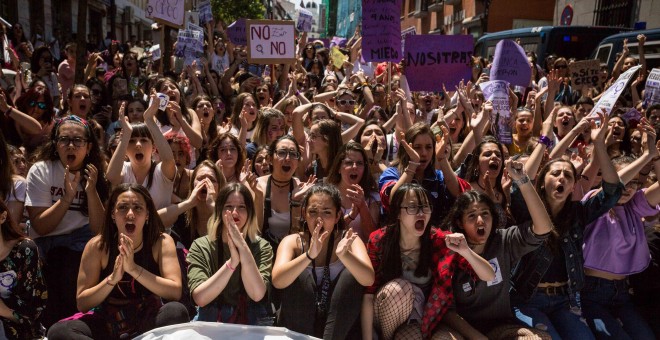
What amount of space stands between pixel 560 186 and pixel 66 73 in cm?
687

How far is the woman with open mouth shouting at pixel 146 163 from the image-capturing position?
4512 millimetres

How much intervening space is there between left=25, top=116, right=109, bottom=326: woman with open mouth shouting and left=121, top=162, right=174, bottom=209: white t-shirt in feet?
0.81

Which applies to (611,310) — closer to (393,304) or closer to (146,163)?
(393,304)

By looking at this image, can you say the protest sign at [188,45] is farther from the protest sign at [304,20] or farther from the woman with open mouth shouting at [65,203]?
the woman with open mouth shouting at [65,203]

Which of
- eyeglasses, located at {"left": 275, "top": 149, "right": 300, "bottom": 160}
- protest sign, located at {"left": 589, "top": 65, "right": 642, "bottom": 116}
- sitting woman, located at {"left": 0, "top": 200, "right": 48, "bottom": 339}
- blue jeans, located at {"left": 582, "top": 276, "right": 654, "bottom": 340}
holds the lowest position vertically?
blue jeans, located at {"left": 582, "top": 276, "right": 654, "bottom": 340}

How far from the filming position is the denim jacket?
4055 mm

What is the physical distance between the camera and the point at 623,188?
4082 millimetres

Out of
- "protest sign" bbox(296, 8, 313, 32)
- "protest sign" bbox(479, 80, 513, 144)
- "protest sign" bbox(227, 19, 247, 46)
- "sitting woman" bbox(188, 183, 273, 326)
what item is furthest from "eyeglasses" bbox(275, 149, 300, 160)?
"protest sign" bbox(296, 8, 313, 32)

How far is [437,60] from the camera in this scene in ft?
23.9

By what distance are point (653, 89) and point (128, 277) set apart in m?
5.74

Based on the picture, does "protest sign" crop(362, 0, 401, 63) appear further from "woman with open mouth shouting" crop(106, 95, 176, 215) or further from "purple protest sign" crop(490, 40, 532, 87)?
"woman with open mouth shouting" crop(106, 95, 176, 215)

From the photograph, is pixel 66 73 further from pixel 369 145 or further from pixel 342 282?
pixel 342 282

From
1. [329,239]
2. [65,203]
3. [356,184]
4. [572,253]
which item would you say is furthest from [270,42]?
[572,253]

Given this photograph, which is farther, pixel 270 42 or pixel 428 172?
pixel 270 42
